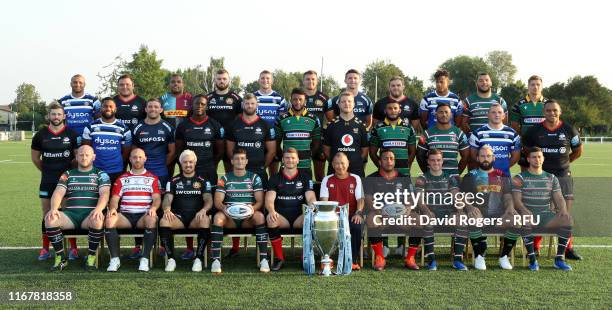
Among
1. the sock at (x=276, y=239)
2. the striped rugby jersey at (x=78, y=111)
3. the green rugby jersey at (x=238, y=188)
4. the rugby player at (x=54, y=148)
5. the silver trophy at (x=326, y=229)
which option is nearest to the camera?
the silver trophy at (x=326, y=229)

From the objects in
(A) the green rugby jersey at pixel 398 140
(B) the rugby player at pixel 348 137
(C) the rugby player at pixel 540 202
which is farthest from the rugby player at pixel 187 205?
(C) the rugby player at pixel 540 202

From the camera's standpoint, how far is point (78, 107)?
6.79 metres

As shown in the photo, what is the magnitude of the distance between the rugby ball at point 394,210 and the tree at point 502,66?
277 ft

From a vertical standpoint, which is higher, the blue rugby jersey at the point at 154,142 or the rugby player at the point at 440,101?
the rugby player at the point at 440,101

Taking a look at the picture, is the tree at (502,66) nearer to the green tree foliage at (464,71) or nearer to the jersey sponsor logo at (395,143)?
the green tree foliage at (464,71)

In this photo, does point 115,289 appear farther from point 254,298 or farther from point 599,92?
point 599,92

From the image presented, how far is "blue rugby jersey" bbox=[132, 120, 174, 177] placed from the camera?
6.34 m

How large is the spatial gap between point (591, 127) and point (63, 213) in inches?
2364

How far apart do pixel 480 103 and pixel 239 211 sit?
11.4ft

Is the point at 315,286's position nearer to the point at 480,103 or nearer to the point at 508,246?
the point at 508,246

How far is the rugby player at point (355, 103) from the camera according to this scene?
7.17m

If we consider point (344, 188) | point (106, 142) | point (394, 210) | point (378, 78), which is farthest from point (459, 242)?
point (378, 78)

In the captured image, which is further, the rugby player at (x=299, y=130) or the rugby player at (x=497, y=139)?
the rugby player at (x=299, y=130)

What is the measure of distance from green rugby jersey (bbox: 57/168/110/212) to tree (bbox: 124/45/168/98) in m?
40.9
